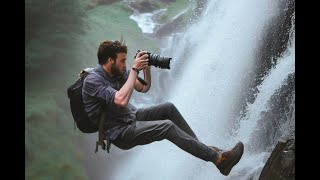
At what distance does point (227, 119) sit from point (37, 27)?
4.77 feet

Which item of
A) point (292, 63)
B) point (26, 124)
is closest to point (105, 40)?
point (26, 124)

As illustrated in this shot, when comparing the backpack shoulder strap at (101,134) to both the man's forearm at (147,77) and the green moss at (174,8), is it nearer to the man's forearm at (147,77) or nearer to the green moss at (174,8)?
the man's forearm at (147,77)

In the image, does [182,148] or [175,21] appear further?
[175,21]

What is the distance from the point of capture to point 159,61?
304 centimetres

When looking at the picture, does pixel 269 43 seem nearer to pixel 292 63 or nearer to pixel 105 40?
pixel 292 63

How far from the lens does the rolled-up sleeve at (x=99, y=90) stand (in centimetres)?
301

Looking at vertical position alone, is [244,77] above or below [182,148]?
above

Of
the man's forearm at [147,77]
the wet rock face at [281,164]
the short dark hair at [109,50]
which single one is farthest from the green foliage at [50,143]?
the wet rock face at [281,164]

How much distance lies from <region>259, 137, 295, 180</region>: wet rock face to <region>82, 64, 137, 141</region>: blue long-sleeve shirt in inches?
37.5

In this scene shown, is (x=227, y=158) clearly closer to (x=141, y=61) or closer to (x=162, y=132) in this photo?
(x=162, y=132)

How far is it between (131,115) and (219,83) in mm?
665

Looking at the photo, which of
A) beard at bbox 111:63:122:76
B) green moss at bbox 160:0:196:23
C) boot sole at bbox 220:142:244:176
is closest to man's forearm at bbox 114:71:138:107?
beard at bbox 111:63:122:76

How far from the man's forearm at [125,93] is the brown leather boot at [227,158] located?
0.65 m

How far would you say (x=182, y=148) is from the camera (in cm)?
312
